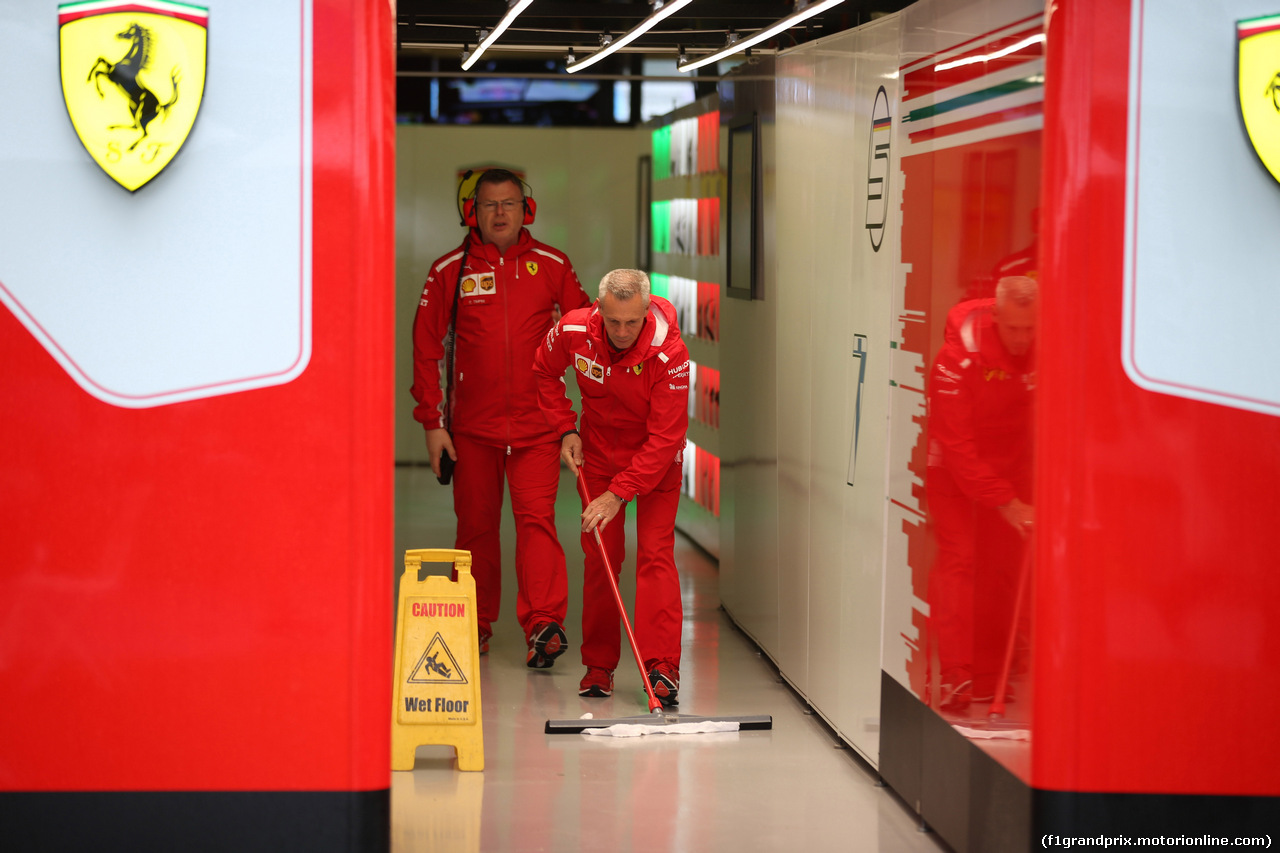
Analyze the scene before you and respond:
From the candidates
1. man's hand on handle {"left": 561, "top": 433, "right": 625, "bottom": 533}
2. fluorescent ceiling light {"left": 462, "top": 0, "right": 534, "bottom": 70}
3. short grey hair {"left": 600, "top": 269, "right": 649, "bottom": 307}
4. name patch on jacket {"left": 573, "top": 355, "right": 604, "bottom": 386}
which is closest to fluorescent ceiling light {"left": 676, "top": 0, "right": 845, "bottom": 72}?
fluorescent ceiling light {"left": 462, "top": 0, "right": 534, "bottom": 70}

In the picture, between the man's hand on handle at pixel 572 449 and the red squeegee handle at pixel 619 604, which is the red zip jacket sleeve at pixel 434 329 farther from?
the red squeegee handle at pixel 619 604

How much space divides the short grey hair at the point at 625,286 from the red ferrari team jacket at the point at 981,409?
130 centimetres

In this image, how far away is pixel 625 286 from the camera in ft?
15.3

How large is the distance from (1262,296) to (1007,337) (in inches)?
22.4

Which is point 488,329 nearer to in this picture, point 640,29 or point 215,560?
point 640,29

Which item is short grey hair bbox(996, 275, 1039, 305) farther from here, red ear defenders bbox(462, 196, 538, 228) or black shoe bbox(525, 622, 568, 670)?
red ear defenders bbox(462, 196, 538, 228)

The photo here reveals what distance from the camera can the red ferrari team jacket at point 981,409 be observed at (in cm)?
320

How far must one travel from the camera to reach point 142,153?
2.93 metres

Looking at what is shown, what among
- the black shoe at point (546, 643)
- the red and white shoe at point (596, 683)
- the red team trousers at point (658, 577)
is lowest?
the red and white shoe at point (596, 683)

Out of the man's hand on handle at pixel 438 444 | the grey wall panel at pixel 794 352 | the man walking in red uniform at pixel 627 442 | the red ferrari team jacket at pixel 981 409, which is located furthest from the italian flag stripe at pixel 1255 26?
the man's hand on handle at pixel 438 444

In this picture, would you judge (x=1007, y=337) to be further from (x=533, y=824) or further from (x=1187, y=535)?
(x=533, y=824)

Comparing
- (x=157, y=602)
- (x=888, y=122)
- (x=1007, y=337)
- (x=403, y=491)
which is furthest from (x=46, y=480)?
(x=403, y=491)

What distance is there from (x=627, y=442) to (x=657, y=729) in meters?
1.08

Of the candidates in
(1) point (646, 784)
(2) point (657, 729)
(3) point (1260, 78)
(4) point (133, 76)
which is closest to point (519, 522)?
(2) point (657, 729)
